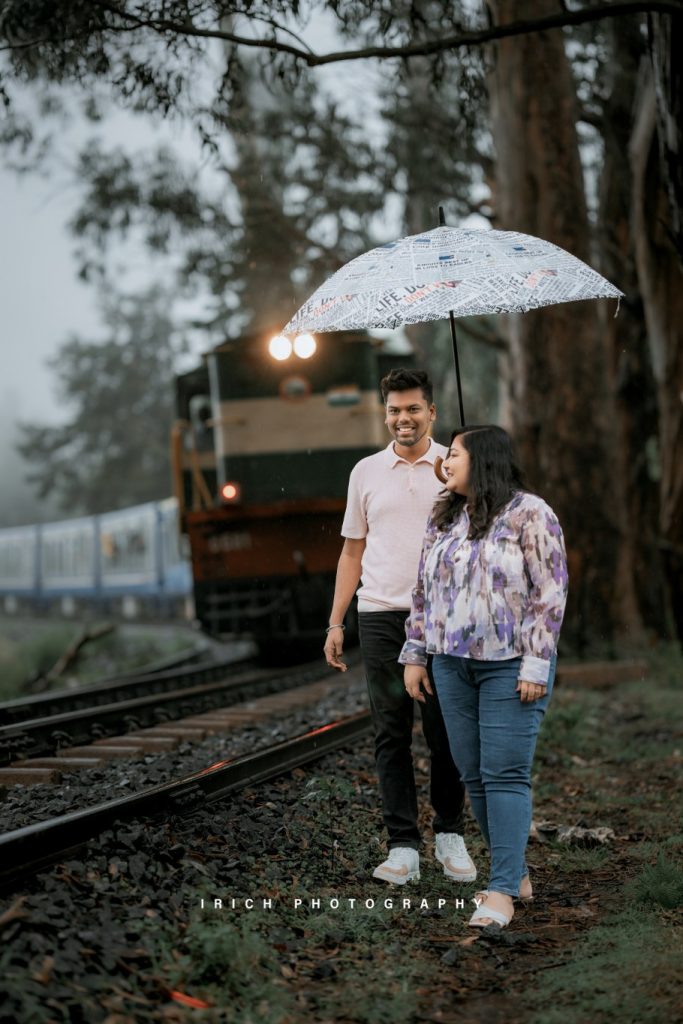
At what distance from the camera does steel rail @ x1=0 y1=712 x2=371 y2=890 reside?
12.9 ft

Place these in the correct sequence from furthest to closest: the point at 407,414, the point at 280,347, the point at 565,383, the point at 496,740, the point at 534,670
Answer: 1. the point at 565,383
2. the point at 280,347
3. the point at 407,414
4. the point at 496,740
5. the point at 534,670

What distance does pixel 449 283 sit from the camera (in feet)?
14.4

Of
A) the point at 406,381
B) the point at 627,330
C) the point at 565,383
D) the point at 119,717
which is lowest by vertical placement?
the point at 119,717

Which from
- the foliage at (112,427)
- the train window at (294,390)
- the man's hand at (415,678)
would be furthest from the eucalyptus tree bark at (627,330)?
the foliage at (112,427)

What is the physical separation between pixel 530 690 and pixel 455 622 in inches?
13.7

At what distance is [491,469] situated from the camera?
4.01 metres

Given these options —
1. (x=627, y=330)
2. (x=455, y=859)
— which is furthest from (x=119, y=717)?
(x=627, y=330)

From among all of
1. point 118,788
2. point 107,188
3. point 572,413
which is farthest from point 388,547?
point 107,188

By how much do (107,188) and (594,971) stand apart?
15.9m

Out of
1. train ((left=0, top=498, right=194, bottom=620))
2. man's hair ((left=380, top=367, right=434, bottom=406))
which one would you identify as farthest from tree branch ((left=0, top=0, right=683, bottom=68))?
train ((left=0, top=498, right=194, bottom=620))

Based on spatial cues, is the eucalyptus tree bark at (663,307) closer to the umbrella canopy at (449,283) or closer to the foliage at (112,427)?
the umbrella canopy at (449,283)

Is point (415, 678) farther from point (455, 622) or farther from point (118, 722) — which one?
point (118, 722)

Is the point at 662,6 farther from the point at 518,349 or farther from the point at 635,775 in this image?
the point at 518,349

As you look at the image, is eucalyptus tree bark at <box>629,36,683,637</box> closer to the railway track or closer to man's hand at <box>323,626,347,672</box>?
the railway track
